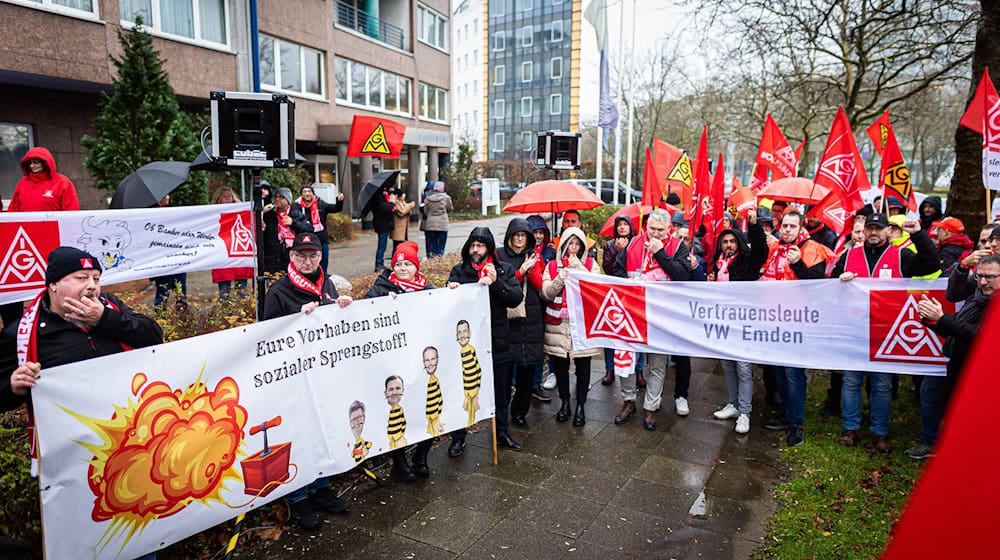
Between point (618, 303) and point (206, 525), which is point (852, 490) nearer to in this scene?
point (618, 303)

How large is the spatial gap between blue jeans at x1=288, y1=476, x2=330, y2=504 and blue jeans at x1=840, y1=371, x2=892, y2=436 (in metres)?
4.60

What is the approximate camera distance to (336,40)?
81.6 feet

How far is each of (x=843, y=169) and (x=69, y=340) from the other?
7294mm

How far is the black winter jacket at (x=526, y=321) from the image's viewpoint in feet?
19.9

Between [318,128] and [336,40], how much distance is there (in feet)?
12.1

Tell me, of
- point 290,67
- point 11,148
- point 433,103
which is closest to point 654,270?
point 11,148

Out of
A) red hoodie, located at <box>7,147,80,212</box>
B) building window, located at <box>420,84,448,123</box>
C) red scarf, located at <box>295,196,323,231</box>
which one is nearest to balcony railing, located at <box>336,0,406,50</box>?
building window, located at <box>420,84,448,123</box>

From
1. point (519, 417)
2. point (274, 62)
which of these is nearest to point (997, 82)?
point (519, 417)

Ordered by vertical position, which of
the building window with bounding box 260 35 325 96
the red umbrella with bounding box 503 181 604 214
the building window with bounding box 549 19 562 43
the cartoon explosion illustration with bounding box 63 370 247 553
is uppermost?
the building window with bounding box 549 19 562 43

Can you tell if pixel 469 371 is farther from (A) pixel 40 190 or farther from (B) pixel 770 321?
(A) pixel 40 190

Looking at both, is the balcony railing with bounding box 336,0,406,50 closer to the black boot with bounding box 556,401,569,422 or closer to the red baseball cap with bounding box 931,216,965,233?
the black boot with bounding box 556,401,569,422

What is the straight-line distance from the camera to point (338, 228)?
20.4m

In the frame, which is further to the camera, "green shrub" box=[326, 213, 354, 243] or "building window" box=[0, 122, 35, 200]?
"green shrub" box=[326, 213, 354, 243]

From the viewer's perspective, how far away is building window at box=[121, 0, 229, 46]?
16312 millimetres
